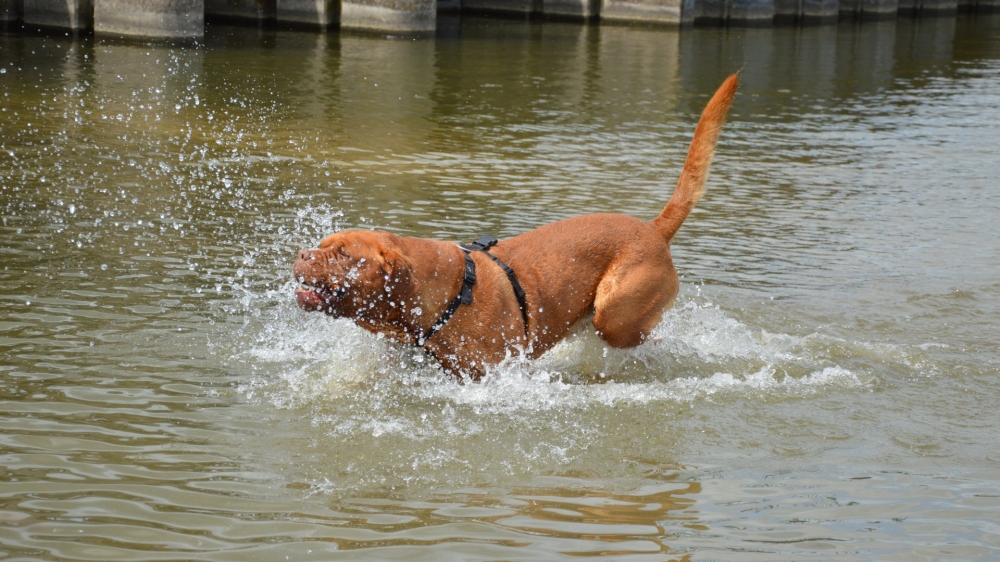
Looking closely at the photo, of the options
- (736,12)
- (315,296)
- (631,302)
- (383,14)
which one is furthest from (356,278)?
(736,12)

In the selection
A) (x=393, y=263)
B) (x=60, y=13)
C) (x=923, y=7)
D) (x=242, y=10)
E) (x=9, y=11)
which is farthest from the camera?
(x=923, y=7)

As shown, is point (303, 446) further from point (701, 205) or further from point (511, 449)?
point (701, 205)

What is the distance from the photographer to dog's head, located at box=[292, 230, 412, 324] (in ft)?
17.3

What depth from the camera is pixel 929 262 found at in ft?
30.9

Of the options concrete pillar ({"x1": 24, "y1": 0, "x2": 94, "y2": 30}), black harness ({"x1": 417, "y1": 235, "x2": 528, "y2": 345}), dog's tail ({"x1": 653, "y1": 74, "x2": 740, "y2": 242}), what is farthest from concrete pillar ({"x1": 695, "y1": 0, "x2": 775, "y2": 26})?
black harness ({"x1": 417, "y1": 235, "x2": 528, "y2": 345})

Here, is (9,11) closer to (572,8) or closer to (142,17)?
(142,17)

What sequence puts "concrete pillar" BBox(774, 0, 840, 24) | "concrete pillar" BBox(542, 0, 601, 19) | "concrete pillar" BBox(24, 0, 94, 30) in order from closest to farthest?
"concrete pillar" BBox(24, 0, 94, 30)
"concrete pillar" BBox(542, 0, 601, 19)
"concrete pillar" BBox(774, 0, 840, 24)

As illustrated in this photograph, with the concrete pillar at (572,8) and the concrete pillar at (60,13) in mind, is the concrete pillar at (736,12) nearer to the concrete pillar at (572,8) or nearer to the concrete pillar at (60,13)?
the concrete pillar at (572,8)

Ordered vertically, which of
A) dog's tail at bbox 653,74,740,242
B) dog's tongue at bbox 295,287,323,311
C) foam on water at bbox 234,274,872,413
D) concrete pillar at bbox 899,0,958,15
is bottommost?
foam on water at bbox 234,274,872,413

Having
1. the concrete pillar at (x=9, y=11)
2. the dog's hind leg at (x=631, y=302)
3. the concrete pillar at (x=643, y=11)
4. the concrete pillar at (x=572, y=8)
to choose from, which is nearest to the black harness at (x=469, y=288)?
the dog's hind leg at (x=631, y=302)

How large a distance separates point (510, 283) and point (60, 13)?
56.8ft

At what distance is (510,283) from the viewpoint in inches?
237

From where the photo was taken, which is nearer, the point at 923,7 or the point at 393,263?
the point at 393,263

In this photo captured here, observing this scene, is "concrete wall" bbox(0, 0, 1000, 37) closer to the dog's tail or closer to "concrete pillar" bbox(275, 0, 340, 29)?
"concrete pillar" bbox(275, 0, 340, 29)
